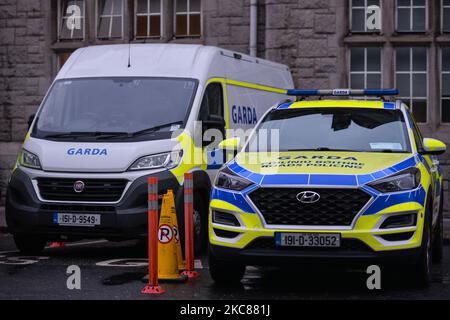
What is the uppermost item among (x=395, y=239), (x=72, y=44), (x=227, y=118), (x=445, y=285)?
(x=72, y=44)

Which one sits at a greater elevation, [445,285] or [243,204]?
[243,204]

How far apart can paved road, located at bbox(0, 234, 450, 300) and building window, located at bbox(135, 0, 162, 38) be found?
8764mm

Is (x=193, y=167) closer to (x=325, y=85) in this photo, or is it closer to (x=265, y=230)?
(x=265, y=230)

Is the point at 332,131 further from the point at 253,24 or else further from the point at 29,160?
the point at 253,24

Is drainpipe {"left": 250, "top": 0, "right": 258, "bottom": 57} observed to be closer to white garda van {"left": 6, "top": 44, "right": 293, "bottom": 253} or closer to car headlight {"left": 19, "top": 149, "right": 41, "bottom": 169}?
white garda van {"left": 6, "top": 44, "right": 293, "bottom": 253}

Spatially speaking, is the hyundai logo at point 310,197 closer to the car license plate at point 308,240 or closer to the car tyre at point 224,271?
the car license plate at point 308,240

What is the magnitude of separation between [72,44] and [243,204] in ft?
39.3

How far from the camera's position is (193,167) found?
11.6m

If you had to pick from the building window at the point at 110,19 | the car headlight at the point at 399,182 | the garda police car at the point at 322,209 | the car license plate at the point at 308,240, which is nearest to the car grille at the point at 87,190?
the garda police car at the point at 322,209

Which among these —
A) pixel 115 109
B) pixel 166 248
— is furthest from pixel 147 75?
pixel 166 248

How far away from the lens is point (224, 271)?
29.6 ft

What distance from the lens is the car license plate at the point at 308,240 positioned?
27.1 feet
